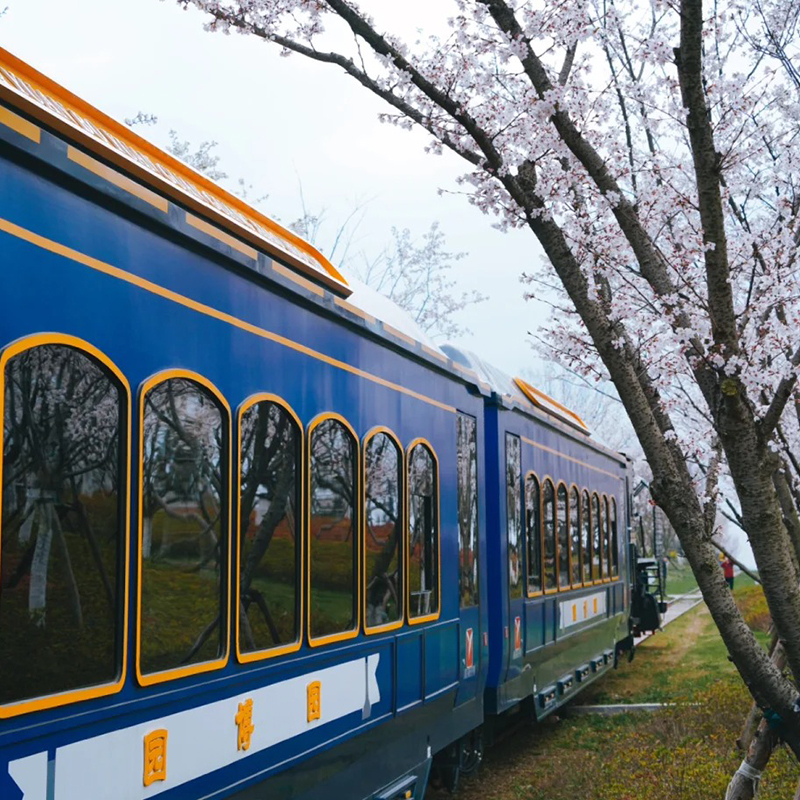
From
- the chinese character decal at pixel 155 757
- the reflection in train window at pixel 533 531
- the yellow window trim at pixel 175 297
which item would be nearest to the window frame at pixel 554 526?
the reflection in train window at pixel 533 531

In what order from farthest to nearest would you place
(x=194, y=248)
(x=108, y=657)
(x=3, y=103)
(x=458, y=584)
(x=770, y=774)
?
(x=770, y=774) < (x=458, y=584) < (x=194, y=248) < (x=108, y=657) < (x=3, y=103)

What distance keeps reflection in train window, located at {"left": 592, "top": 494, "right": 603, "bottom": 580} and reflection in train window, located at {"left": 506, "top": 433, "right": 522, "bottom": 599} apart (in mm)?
3398

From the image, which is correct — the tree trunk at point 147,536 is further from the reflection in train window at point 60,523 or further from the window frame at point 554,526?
the window frame at point 554,526

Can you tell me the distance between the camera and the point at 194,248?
4023mm

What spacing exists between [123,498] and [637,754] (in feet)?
19.8

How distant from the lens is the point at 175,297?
389 centimetres

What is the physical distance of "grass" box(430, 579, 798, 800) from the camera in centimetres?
720

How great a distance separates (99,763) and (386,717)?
2.59 metres

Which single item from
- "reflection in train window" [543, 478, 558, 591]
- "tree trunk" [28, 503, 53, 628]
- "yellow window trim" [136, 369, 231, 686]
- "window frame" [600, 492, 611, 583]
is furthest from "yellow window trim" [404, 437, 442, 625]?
"window frame" [600, 492, 611, 583]

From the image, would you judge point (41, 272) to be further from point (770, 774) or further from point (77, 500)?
point (770, 774)

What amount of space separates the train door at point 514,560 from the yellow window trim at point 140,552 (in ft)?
13.8

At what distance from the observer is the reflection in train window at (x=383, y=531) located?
551cm

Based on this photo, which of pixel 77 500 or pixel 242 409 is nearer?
pixel 77 500

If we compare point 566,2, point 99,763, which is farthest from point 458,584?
point 99,763
